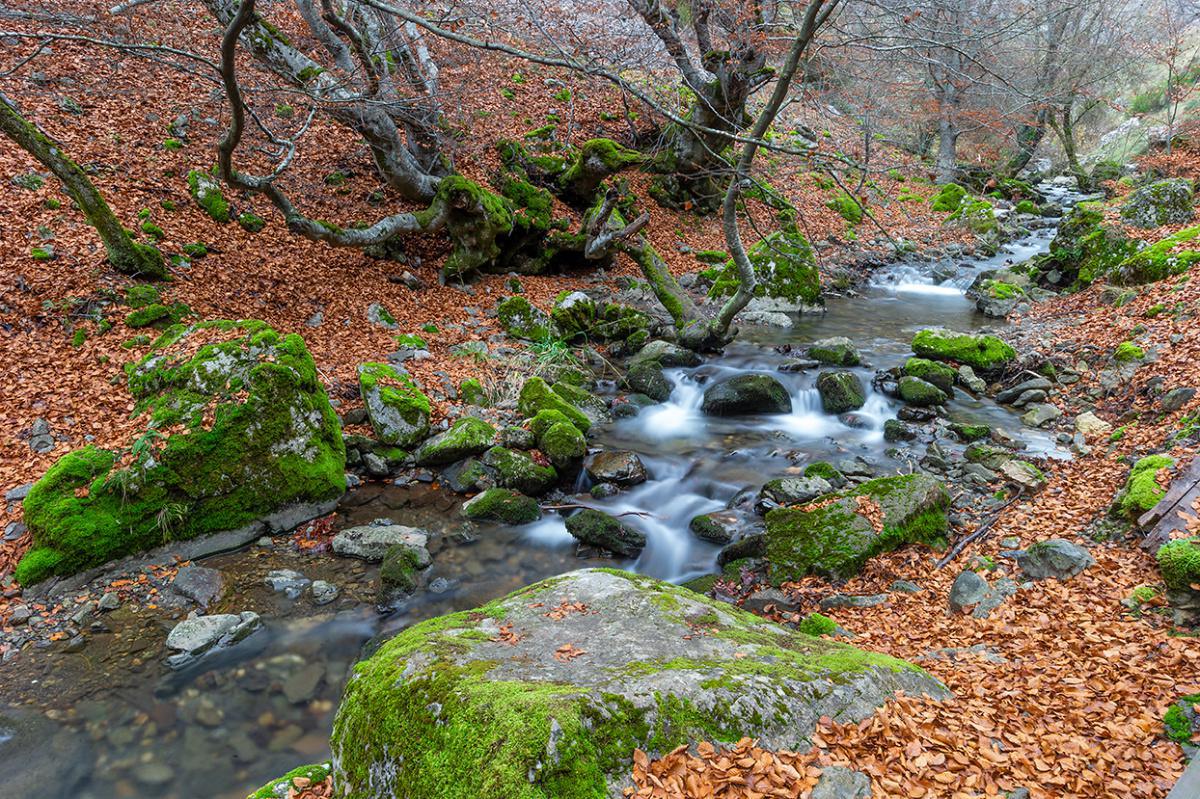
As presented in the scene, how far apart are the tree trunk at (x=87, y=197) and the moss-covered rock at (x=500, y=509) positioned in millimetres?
6003

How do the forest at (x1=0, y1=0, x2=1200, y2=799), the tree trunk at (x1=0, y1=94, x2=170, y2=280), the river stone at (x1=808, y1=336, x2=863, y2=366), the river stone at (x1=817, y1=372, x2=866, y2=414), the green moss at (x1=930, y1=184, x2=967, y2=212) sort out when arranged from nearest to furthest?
the forest at (x1=0, y1=0, x2=1200, y2=799) → the tree trunk at (x1=0, y1=94, x2=170, y2=280) → the river stone at (x1=817, y1=372, x2=866, y2=414) → the river stone at (x1=808, y1=336, x2=863, y2=366) → the green moss at (x1=930, y1=184, x2=967, y2=212)

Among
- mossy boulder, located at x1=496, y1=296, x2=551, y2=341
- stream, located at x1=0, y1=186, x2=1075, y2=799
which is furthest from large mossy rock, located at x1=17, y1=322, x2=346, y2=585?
mossy boulder, located at x1=496, y1=296, x2=551, y2=341

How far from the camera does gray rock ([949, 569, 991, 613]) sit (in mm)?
4832

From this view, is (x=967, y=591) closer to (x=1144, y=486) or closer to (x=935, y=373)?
(x=1144, y=486)

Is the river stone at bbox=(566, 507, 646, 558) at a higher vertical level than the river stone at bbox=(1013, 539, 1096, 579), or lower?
lower

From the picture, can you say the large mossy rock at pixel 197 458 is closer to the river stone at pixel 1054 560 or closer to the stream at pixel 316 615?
the stream at pixel 316 615

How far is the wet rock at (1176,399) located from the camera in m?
6.83

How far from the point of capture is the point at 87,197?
25.9ft

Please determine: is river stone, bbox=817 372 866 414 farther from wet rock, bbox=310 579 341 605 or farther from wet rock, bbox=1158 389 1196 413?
wet rock, bbox=310 579 341 605

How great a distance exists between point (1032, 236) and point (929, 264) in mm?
6289

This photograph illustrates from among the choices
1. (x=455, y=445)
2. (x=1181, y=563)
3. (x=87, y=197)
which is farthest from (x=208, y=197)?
(x=1181, y=563)

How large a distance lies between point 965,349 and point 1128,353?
2.22m

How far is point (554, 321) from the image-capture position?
11.3 meters

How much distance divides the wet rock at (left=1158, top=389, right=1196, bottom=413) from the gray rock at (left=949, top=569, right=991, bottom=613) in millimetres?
4061
